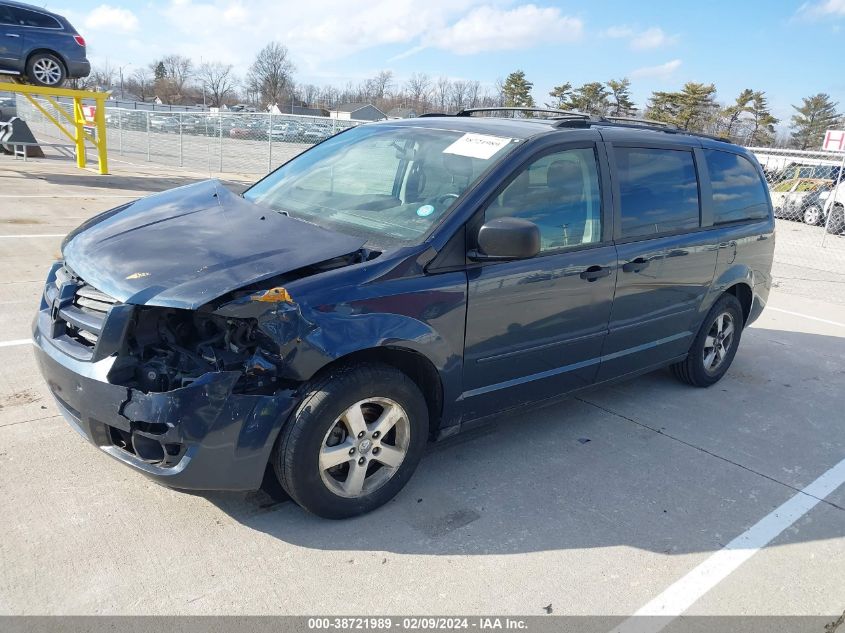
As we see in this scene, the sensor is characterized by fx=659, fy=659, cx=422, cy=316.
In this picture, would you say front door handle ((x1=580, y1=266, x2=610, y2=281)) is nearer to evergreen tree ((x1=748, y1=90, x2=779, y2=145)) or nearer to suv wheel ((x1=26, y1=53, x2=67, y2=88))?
suv wheel ((x1=26, y1=53, x2=67, y2=88))

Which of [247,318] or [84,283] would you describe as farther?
[84,283]

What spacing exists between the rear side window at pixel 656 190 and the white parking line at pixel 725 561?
5.78 feet

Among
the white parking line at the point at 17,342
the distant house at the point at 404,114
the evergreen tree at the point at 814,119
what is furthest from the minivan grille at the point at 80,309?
the evergreen tree at the point at 814,119

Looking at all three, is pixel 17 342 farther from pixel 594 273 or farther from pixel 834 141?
pixel 834 141

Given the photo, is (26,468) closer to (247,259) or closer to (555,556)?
(247,259)

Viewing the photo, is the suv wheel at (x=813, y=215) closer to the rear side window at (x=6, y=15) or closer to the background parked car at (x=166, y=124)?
the background parked car at (x=166, y=124)

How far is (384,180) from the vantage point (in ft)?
12.3

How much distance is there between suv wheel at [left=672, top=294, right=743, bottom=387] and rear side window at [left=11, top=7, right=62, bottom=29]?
15.3 m

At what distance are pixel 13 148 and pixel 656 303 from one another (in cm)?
2180

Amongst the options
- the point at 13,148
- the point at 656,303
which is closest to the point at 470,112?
the point at 656,303

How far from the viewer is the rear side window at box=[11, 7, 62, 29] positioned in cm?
1398

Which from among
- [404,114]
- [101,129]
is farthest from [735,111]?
[101,129]

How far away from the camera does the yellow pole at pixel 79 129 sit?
55.1 ft

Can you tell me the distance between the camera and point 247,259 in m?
2.84
